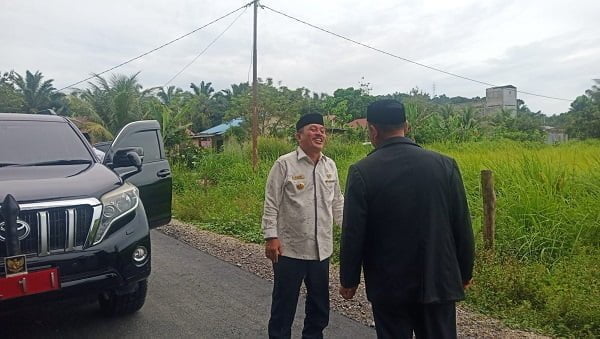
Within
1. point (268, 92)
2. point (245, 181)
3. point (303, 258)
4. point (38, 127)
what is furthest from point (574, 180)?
point (268, 92)

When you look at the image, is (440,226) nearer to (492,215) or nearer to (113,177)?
(113,177)

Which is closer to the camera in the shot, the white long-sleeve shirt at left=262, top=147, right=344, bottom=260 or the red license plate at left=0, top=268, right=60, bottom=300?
the red license plate at left=0, top=268, right=60, bottom=300

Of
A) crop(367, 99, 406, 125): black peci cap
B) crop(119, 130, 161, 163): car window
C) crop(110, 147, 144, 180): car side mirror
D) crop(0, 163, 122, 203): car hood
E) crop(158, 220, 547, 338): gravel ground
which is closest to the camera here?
crop(367, 99, 406, 125): black peci cap

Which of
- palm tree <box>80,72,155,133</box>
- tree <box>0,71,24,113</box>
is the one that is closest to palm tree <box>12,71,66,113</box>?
tree <box>0,71,24,113</box>

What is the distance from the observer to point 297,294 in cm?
312

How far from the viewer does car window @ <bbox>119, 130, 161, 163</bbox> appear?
197 inches

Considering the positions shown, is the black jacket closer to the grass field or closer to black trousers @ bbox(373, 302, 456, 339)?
black trousers @ bbox(373, 302, 456, 339)

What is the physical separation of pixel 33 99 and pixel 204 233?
37499 millimetres

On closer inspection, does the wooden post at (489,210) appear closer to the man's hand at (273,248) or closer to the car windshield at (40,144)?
the man's hand at (273,248)

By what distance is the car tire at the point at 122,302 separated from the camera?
3.76m

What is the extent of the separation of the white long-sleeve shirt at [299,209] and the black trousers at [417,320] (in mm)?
800

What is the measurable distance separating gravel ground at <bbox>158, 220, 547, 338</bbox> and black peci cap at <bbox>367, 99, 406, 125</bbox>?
1998mm

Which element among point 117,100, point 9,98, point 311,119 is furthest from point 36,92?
point 311,119

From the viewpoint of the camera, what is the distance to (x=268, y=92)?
1036 inches
